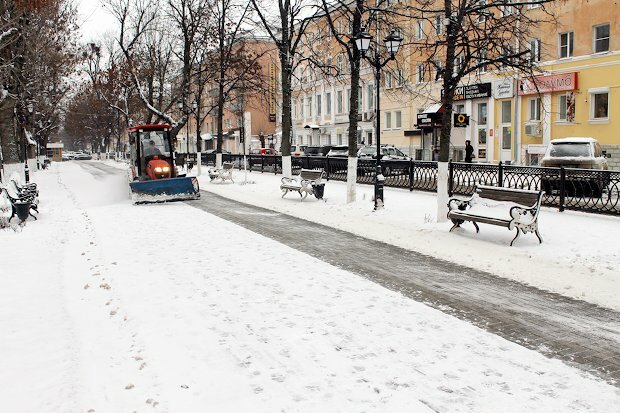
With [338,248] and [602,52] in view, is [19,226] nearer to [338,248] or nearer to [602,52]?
[338,248]

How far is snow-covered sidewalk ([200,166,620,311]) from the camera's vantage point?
7936 millimetres

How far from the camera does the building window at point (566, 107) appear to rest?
28.7 meters

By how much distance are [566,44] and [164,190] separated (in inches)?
923

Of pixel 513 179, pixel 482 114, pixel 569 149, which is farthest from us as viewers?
pixel 482 114

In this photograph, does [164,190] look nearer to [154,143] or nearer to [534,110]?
[154,143]

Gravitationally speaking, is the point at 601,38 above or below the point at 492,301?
above

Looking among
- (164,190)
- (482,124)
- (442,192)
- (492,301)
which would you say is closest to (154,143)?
(164,190)

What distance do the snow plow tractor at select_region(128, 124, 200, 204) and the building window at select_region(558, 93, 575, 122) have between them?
798 inches

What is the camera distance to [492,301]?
683cm

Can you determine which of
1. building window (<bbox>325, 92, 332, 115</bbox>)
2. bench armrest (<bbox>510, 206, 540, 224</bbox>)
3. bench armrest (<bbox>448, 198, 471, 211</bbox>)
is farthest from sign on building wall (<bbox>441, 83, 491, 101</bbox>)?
bench armrest (<bbox>510, 206, 540, 224</bbox>)

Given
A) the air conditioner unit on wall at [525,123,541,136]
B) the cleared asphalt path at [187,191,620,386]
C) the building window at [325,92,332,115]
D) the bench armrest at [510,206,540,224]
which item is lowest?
the cleared asphalt path at [187,191,620,386]

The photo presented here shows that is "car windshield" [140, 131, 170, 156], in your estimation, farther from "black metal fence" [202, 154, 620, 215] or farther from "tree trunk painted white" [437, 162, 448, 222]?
"tree trunk painted white" [437, 162, 448, 222]

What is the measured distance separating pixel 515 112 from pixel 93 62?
41.8 metres

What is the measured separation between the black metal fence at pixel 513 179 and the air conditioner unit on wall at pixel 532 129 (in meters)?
12.9
